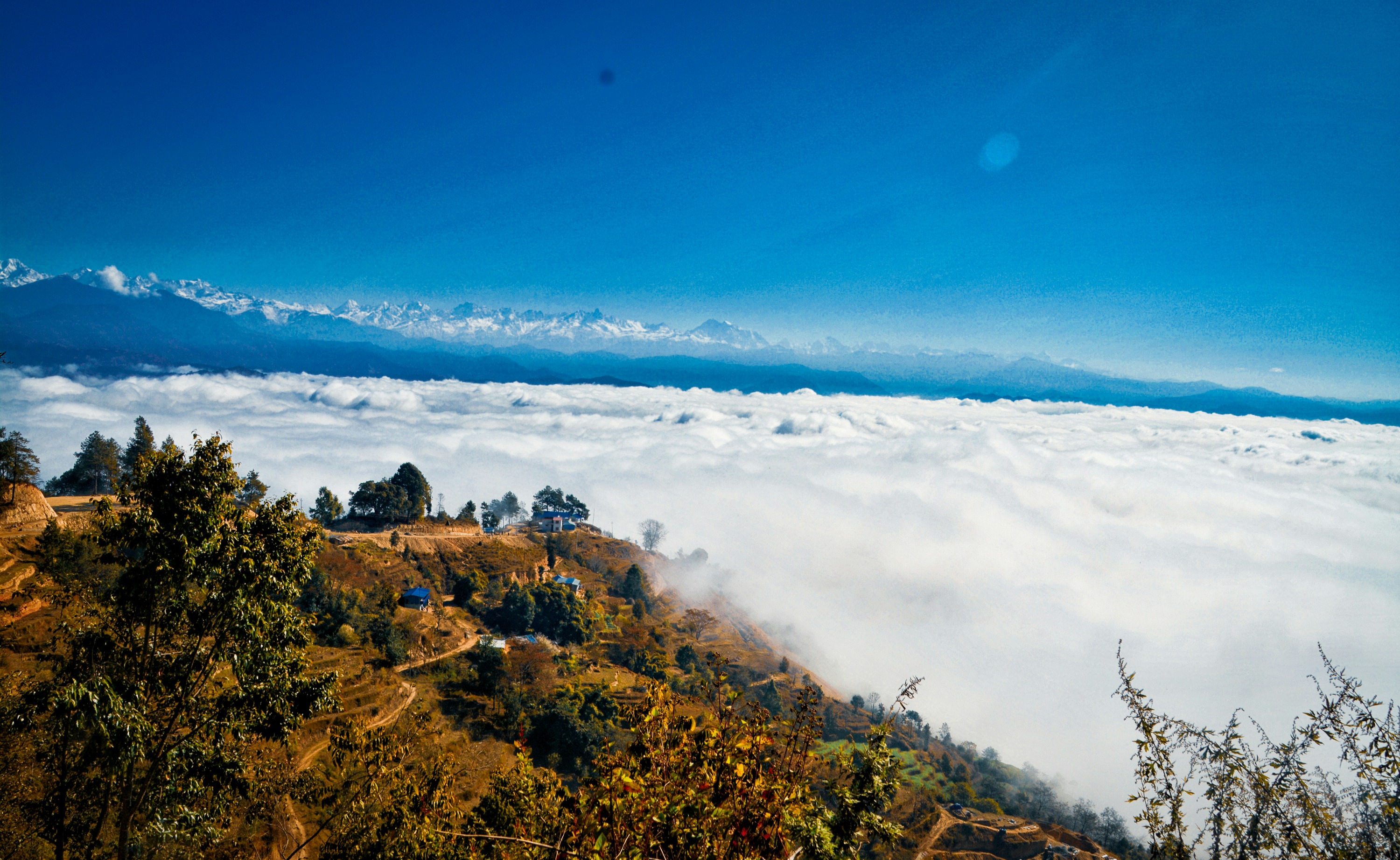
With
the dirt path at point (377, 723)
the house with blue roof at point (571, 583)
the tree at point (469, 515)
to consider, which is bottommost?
the house with blue roof at point (571, 583)

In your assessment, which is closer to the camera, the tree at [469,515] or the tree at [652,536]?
the tree at [469,515]

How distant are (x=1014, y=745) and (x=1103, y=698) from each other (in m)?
36.1

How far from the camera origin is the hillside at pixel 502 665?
657 inches

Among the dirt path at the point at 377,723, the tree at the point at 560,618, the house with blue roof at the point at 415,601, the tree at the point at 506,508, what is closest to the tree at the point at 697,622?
the tree at the point at 560,618

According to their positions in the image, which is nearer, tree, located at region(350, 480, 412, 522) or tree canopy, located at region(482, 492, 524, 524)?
tree, located at region(350, 480, 412, 522)

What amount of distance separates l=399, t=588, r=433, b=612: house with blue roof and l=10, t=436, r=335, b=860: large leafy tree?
39.5 m

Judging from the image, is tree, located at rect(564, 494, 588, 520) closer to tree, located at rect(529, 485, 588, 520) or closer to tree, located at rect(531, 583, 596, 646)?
tree, located at rect(529, 485, 588, 520)

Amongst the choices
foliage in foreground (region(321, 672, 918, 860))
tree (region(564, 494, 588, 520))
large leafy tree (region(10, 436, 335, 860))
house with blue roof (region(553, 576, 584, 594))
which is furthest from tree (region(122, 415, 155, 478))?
foliage in foreground (region(321, 672, 918, 860))

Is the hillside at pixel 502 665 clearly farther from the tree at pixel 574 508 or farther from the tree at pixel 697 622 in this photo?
the tree at pixel 574 508

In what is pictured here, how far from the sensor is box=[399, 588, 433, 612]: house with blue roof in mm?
43125

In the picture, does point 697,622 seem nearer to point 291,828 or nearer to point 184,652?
point 291,828

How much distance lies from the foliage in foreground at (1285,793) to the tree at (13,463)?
46.8 metres

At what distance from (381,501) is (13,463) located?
3237 centimetres

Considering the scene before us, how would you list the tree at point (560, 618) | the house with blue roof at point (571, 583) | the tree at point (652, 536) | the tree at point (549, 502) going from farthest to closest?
1. the tree at point (652, 536)
2. the tree at point (549, 502)
3. the house with blue roof at point (571, 583)
4. the tree at point (560, 618)
